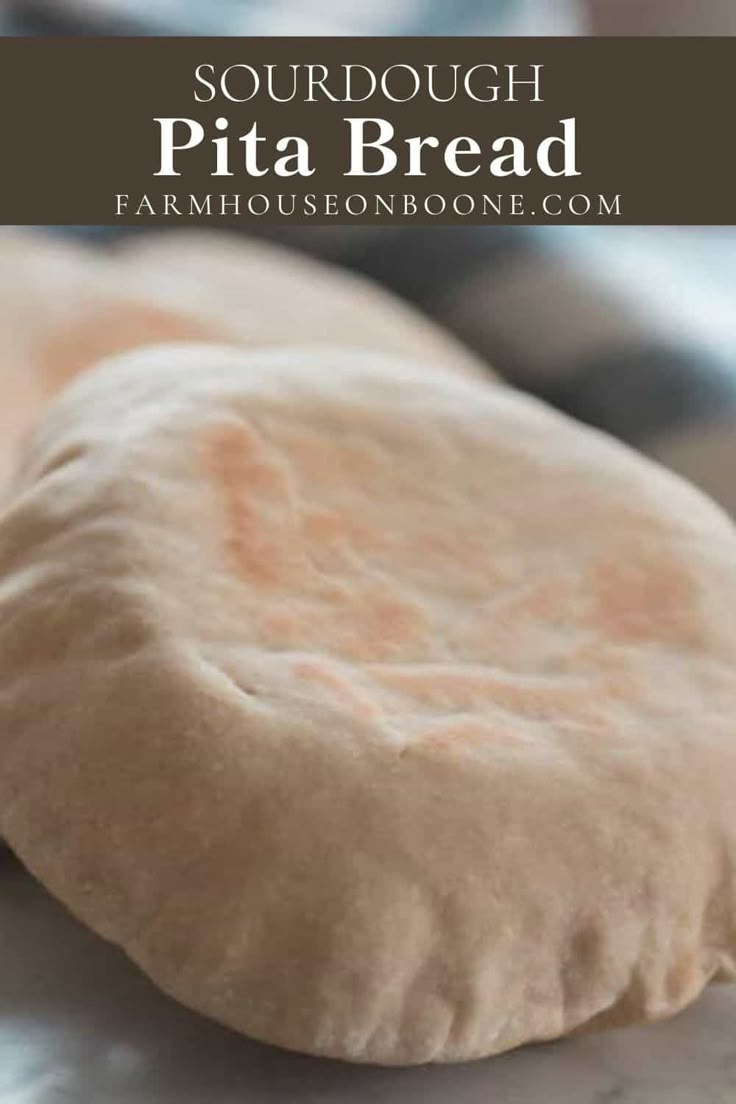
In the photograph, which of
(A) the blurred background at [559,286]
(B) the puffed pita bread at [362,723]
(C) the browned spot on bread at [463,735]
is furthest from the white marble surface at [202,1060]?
(A) the blurred background at [559,286]

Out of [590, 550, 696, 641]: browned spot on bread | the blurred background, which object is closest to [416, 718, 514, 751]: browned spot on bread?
[590, 550, 696, 641]: browned spot on bread

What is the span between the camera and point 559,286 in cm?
140

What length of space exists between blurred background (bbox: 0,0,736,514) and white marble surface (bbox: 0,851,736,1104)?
1.76 ft

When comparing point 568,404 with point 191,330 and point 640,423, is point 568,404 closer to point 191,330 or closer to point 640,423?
point 640,423

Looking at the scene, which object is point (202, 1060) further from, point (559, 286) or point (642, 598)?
point (559, 286)

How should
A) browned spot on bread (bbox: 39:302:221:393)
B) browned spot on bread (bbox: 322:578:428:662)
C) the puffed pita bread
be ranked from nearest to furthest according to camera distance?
the puffed pita bread
browned spot on bread (bbox: 322:578:428:662)
browned spot on bread (bbox: 39:302:221:393)

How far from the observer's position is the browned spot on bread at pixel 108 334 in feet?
3.91

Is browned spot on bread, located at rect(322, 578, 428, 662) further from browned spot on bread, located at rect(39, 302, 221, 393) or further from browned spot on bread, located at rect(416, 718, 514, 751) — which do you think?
browned spot on bread, located at rect(39, 302, 221, 393)

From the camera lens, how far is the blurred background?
1.25 metres

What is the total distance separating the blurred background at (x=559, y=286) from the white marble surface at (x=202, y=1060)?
538 millimetres

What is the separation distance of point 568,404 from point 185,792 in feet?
2.61

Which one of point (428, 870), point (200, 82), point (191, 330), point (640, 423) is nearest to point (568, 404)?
point (640, 423)

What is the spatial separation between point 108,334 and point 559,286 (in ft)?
1.45

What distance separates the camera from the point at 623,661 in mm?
745
